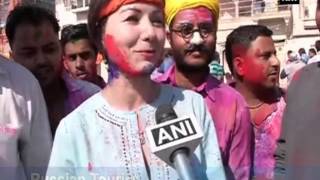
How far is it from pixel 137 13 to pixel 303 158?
681 mm

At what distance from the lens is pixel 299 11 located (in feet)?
62.7

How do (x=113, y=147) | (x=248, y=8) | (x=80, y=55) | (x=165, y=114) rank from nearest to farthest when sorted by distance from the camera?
(x=165, y=114), (x=113, y=147), (x=80, y=55), (x=248, y=8)

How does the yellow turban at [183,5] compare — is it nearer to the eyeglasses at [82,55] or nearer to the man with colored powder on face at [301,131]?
the man with colored powder on face at [301,131]

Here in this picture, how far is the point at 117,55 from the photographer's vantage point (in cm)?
208

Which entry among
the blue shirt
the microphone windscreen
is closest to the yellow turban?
the blue shirt

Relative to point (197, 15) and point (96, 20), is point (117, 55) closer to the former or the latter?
point (96, 20)

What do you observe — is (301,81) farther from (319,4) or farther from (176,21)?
(176,21)

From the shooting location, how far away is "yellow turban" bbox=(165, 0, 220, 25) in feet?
8.77

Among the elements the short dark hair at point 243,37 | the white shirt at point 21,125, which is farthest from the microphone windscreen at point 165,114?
the short dark hair at point 243,37

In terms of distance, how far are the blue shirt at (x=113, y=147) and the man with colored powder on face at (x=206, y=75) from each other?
0.45 meters

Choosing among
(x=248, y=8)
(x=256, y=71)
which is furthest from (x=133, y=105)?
(x=248, y=8)

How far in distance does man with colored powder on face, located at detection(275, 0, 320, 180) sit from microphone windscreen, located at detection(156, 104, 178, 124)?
43cm

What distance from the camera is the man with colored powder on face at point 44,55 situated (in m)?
2.75

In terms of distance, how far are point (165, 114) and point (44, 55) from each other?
3.56ft
